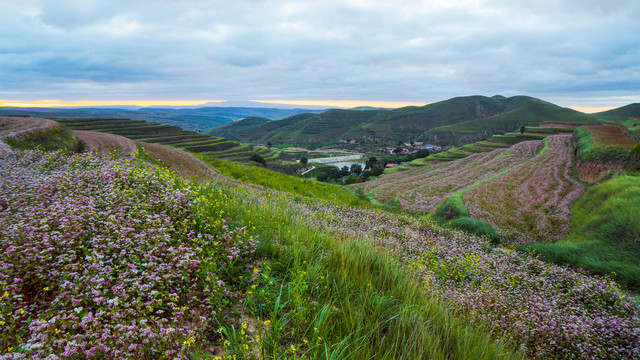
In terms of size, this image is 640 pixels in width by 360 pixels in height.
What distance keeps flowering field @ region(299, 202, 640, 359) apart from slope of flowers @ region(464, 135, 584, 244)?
7.45 meters

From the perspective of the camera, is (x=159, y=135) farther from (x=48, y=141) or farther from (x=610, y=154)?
(x=610, y=154)

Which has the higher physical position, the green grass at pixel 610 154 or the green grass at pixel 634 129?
the green grass at pixel 634 129

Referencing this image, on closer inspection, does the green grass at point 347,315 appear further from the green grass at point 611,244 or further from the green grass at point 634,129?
the green grass at point 634,129

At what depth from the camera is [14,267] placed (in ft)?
10.8

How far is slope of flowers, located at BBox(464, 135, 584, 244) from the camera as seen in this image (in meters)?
14.9

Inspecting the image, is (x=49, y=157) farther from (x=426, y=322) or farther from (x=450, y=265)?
(x=450, y=265)

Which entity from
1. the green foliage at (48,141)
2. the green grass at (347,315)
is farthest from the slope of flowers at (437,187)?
the green foliage at (48,141)

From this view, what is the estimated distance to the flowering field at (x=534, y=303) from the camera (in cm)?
433

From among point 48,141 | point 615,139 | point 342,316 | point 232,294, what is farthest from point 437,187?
point 48,141

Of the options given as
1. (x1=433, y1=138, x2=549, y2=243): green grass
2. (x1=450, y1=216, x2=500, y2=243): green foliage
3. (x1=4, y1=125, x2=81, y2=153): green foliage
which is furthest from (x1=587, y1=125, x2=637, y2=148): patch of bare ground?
(x1=4, y1=125, x2=81, y2=153): green foliage

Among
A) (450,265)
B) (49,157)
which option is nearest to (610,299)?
(450,265)

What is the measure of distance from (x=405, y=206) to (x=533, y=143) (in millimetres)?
38735

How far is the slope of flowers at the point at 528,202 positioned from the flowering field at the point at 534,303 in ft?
24.5

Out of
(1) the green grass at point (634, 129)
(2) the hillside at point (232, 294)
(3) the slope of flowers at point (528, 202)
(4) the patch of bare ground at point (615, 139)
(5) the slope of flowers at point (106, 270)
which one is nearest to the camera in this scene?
(5) the slope of flowers at point (106, 270)
